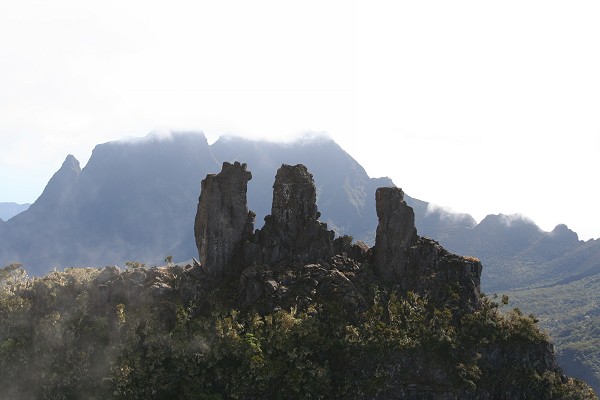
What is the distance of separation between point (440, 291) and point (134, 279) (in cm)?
4297

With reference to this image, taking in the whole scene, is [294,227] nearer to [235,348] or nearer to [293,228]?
[293,228]

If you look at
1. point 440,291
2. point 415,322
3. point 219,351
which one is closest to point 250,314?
point 219,351

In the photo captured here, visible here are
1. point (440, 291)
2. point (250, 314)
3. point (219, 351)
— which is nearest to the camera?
point (219, 351)

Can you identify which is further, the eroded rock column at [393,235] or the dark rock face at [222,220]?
the eroded rock column at [393,235]

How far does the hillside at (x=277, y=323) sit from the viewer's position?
185ft

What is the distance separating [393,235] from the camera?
72.9 meters

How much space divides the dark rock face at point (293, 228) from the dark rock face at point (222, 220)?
364cm

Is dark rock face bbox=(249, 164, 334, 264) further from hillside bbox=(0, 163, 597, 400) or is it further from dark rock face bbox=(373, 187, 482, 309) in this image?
dark rock face bbox=(373, 187, 482, 309)

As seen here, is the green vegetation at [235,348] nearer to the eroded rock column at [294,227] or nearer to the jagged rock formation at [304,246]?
the jagged rock formation at [304,246]

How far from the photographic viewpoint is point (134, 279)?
209 ft

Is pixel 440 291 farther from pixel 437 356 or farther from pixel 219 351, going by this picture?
pixel 219 351

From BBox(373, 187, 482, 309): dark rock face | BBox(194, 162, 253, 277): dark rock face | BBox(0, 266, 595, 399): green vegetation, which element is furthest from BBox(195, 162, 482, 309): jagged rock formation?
BBox(0, 266, 595, 399): green vegetation

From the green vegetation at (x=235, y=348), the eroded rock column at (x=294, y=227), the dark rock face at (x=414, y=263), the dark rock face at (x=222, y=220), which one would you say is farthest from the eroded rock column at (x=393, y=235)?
the dark rock face at (x=222, y=220)

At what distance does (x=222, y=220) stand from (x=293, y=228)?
35.7 feet
